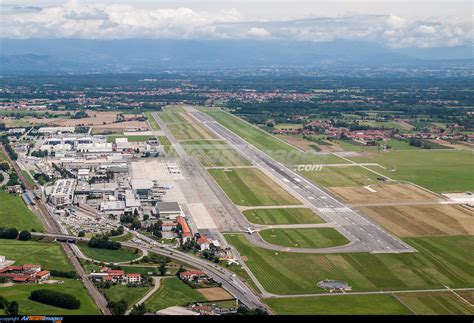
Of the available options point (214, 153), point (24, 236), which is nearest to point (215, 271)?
point (24, 236)

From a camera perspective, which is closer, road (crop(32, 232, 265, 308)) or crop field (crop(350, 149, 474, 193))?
road (crop(32, 232, 265, 308))

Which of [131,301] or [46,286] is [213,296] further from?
[46,286]

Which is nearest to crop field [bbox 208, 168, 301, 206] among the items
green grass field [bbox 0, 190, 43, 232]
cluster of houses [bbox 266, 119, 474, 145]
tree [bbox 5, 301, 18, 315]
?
green grass field [bbox 0, 190, 43, 232]

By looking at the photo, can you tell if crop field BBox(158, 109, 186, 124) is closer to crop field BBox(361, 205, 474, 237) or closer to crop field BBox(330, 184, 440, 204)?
crop field BBox(330, 184, 440, 204)

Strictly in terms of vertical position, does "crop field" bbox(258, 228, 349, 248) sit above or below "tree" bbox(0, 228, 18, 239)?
above

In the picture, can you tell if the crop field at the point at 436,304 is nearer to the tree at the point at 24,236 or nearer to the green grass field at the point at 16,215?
the tree at the point at 24,236

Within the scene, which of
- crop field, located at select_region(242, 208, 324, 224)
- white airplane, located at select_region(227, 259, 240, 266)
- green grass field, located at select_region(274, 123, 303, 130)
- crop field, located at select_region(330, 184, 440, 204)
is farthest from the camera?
green grass field, located at select_region(274, 123, 303, 130)
